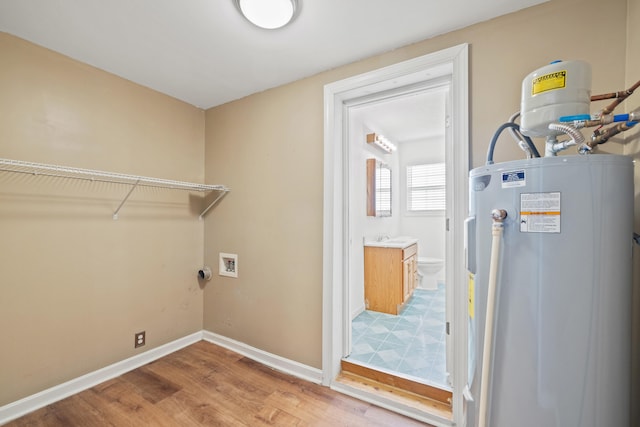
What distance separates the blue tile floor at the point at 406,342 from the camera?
2088 mm

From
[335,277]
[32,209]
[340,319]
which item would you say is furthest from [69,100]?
[340,319]

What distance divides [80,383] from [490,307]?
8.62 ft

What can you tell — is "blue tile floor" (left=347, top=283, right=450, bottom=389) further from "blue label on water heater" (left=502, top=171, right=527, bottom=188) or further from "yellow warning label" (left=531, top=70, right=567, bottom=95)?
"yellow warning label" (left=531, top=70, right=567, bottom=95)

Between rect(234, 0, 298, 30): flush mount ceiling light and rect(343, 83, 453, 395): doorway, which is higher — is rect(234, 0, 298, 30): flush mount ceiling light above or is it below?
above

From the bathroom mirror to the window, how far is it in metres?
0.74

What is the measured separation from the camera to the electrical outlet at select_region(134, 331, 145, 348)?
227 centimetres

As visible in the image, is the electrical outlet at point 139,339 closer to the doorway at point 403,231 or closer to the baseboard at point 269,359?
the baseboard at point 269,359

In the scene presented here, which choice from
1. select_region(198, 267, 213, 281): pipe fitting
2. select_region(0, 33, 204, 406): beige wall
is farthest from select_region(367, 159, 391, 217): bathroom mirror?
select_region(0, 33, 204, 406): beige wall

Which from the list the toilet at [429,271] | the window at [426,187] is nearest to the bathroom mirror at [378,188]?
the window at [426,187]

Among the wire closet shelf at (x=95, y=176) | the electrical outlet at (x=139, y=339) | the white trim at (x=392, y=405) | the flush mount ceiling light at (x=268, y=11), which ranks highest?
Result: the flush mount ceiling light at (x=268, y=11)

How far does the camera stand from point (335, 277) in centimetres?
205

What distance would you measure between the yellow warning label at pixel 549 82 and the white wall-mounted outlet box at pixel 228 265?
7.78ft

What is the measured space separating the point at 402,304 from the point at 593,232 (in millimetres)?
2739

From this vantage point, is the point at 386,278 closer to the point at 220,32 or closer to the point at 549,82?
the point at 549,82
